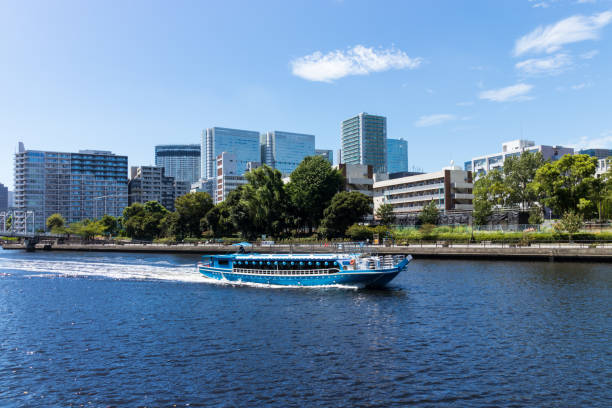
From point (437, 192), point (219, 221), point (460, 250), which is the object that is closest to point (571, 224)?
point (460, 250)

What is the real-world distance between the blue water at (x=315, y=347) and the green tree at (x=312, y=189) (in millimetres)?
68554

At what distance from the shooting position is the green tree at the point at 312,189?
382 ft

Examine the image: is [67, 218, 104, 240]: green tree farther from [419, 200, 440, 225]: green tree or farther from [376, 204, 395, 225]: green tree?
[419, 200, 440, 225]: green tree

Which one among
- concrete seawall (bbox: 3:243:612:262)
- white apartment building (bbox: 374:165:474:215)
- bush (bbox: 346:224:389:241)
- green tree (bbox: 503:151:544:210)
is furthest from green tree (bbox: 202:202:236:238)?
green tree (bbox: 503:151:544:210)

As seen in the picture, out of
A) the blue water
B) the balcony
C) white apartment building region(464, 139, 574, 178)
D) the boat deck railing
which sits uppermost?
white apartment building region(464, 139, 574, 178)

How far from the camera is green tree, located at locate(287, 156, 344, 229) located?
11650 centimetres

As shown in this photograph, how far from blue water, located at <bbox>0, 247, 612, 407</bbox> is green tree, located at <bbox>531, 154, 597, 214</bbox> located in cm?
5159

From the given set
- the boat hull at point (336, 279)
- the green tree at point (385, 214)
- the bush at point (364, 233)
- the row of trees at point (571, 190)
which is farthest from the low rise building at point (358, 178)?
the boat hull at point (336, 279)

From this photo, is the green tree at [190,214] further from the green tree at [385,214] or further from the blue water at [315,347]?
the blue water at [315,347]

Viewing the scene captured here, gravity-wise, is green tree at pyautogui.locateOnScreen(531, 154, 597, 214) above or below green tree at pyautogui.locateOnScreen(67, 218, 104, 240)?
above

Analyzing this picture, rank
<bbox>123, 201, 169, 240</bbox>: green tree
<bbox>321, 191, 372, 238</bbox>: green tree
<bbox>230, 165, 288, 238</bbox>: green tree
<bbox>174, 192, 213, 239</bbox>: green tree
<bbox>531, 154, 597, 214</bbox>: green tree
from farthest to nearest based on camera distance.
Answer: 1. <bbox>123, 201, 169, 240</bbox>: green tree
2. <bbox>174, 192, 213, 239</bbox>: green tree
3. <bbox>230, 165, 288, 238</bbox>: green tree
4. <bbox>321, 191, 372, 238</bbox>: green tree
5. <bbox>531, 154, 597, 214</bbox>: green tree

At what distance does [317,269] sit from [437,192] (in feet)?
298

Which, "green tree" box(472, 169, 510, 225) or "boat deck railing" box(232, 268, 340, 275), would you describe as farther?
"green tree" box(472, 169, 510, 225)

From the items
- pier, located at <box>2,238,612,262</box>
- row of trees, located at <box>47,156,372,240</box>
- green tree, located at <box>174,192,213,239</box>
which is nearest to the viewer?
pier, located at <box>2,238,612,262</box>
